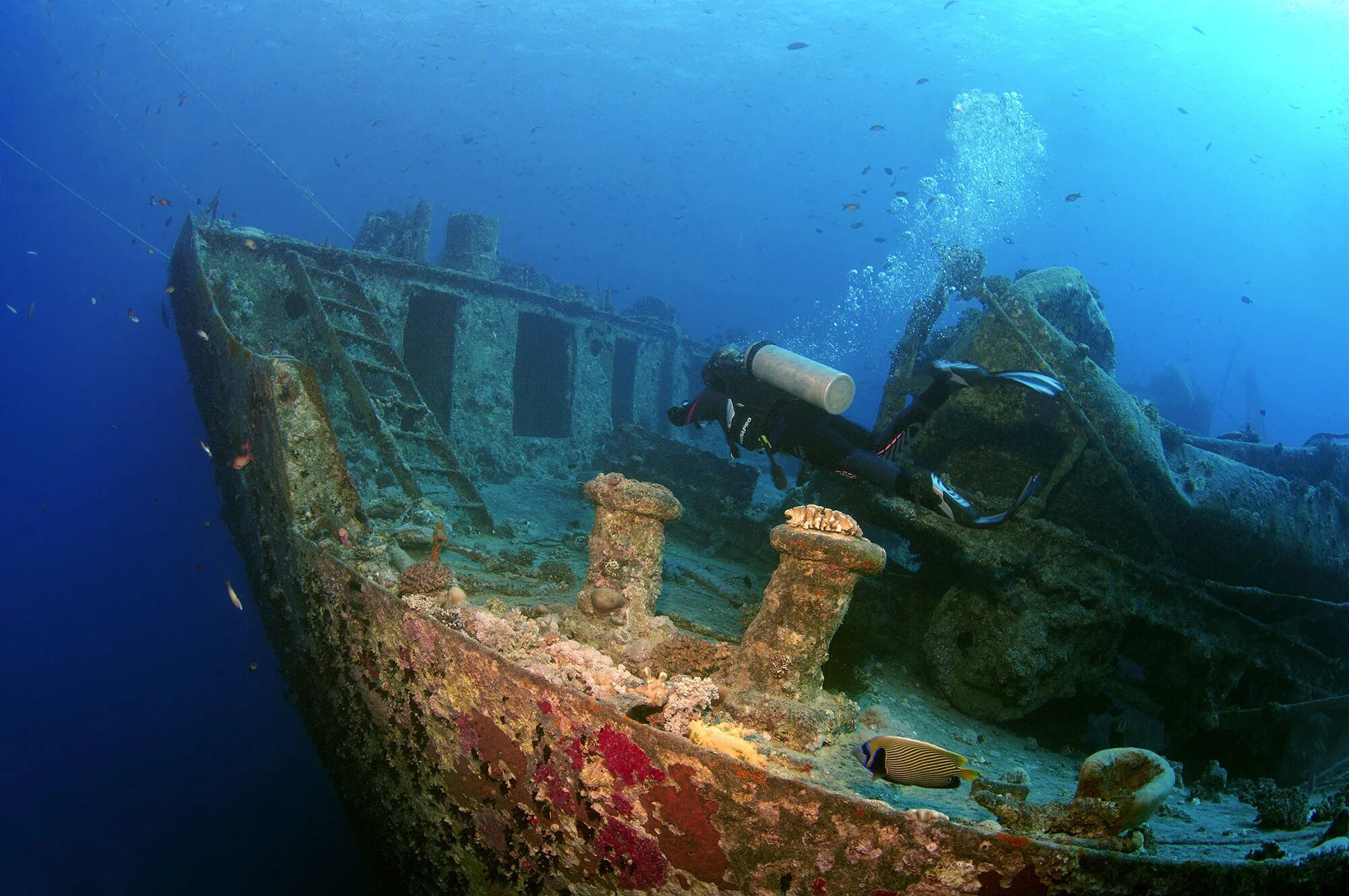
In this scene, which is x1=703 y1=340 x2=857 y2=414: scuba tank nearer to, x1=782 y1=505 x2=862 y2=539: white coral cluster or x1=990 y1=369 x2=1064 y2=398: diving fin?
x1=990 y1=369 x2=1064 y2=398: diving fin

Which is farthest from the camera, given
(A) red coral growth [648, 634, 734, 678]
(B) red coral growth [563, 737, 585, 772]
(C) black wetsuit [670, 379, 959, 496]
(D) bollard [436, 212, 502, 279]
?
(D) bollard [436, 212, 502, 279]

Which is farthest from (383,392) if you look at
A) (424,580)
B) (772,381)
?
(772,381)

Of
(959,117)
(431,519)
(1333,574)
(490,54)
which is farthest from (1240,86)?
(431,519)

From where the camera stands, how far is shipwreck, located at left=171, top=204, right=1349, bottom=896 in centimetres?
222

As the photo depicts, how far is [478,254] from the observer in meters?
12.8

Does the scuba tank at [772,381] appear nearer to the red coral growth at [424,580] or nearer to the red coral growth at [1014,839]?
the red coral growth at [424,580]

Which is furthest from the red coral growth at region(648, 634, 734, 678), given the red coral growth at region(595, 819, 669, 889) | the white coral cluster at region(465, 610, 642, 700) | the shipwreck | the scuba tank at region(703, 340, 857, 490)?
the scuba tank at region(703, 340, 857, 490)

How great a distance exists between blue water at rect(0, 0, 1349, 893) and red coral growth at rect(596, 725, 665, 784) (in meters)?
9.94

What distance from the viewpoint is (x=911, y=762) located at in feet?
6.95

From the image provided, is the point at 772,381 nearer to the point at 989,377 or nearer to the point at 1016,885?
the point at 989,377

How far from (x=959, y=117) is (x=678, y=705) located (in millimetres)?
32816

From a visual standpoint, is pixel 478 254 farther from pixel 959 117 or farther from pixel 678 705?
pixel 959 117

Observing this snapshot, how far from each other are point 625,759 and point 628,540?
58.6 inches

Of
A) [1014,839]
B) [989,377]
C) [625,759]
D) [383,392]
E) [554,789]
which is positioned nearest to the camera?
[1014,839]
